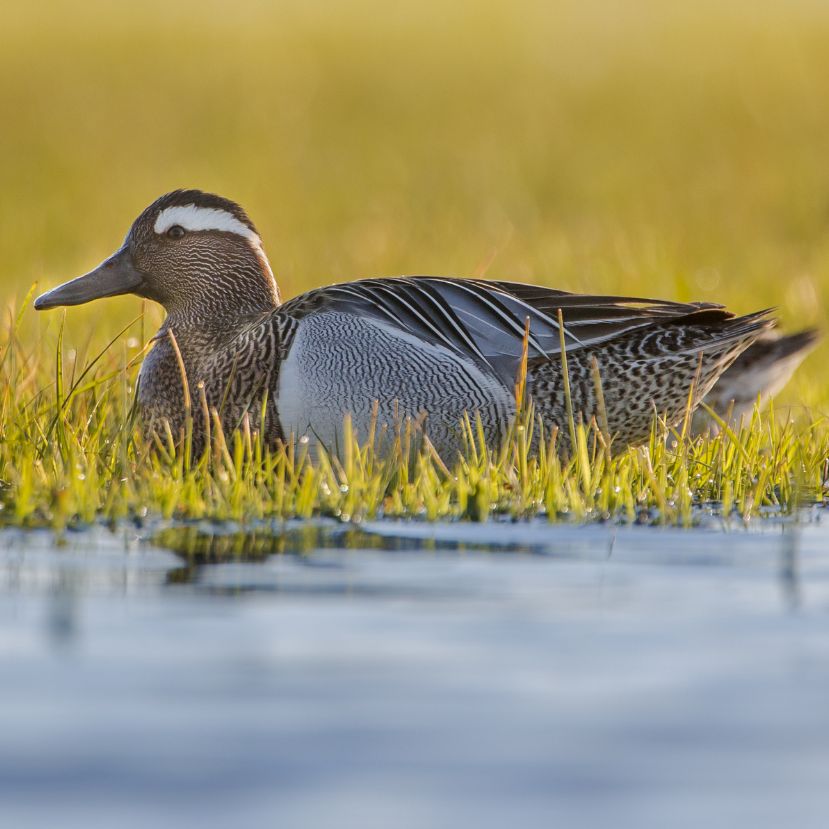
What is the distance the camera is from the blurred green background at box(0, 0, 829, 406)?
11774mm

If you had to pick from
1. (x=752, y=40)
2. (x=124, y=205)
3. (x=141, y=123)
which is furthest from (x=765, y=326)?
(x=752, y=40)

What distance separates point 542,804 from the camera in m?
2.58

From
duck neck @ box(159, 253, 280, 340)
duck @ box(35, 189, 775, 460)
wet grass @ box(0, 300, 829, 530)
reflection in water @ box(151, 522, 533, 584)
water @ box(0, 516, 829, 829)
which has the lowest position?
water @ box(0, 516, 829, 829)

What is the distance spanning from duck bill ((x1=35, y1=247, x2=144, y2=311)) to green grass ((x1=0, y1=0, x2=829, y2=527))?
21 centimetres

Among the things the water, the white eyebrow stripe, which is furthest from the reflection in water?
the white eyebrow stripe

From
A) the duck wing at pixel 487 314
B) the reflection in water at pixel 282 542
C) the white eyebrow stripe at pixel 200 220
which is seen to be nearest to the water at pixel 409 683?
the reflection in water at pixel 282 542

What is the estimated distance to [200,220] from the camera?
650 centimetres

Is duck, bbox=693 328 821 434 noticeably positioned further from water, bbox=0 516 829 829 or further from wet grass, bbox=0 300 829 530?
water, bbox=0 516 829 829

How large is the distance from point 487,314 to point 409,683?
110 inches

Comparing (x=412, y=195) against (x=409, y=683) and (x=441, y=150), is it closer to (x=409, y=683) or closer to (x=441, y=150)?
(x=441, y=150)

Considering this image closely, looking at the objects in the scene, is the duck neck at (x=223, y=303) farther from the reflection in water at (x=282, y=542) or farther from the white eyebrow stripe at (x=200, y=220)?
the reflection in water at (x=282, y=542)

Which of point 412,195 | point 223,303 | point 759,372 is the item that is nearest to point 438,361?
point 223,303

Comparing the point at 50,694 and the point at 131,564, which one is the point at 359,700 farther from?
the point at 131,564

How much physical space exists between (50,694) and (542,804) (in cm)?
101
